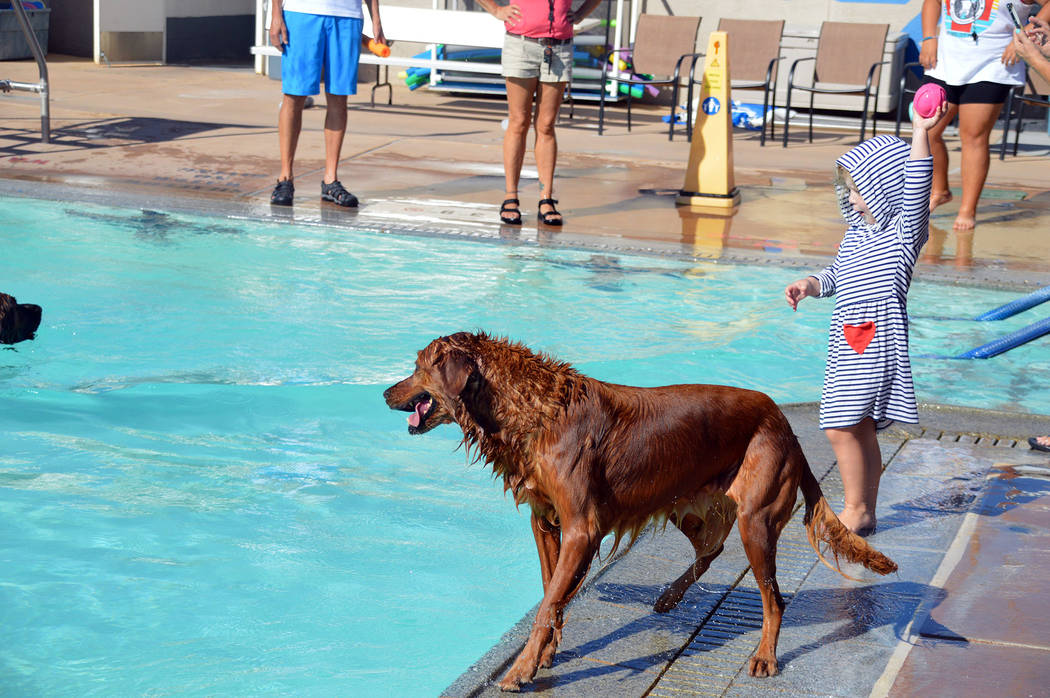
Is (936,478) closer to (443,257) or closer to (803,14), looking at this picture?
(443,257)

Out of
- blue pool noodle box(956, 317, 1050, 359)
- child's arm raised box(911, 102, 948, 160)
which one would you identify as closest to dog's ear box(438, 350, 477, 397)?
child's arm raised box(911, 102, 948, 160)

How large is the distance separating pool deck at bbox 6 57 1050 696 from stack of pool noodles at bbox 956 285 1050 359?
1.49 feet

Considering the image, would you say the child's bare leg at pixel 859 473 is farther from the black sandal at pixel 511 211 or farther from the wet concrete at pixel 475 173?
the black sandal at pixel 511 211

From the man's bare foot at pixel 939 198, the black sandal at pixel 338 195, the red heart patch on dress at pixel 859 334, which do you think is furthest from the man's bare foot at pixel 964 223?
the red heart patch on dress at pixel 859 334

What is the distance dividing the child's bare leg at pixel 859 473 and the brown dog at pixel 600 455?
71 centimetres

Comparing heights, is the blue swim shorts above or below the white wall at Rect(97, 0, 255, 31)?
below

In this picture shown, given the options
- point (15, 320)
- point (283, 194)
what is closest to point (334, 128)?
point (283, 194)

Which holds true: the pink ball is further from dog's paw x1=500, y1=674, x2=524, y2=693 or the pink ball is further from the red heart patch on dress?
dog's paw x1=500, y1=674, x2=524, y2=693

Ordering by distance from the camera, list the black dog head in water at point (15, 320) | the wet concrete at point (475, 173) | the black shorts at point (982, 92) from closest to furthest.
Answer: the black dog head in water at point (15, 320) < the wet concrete at point (475, 173) < the black shorts at point (982, 92)

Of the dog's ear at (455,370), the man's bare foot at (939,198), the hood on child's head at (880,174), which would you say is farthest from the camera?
the man's bare foot at (939,198)

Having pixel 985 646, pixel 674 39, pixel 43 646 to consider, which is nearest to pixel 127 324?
pixel 43 646

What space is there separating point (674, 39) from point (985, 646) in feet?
40.4

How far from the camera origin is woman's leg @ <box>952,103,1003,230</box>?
9.46m

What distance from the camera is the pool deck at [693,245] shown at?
3.48m
